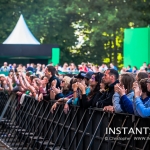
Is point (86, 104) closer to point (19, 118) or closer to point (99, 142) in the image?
point (99, 142)

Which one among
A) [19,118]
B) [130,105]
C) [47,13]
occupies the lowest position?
[19,118]

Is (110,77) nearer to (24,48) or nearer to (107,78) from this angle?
(107,78)

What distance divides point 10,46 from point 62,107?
41.4m

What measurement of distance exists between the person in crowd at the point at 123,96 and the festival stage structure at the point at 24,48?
4338 centimetres

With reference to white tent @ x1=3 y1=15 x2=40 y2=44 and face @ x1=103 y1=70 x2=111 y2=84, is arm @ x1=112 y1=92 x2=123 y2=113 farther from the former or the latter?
white tent @ x1=3 y1=15 x2=40 y2=44

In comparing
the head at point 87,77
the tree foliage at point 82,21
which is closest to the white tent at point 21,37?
the tree foliage at point 82,21

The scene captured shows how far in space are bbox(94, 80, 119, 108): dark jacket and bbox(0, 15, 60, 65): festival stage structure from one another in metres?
42.4

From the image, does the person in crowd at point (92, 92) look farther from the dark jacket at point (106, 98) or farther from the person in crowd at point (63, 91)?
the person in crowd at point (63, 91)

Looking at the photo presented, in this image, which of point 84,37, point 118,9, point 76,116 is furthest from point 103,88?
point 84,37

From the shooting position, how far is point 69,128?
1206 centimetres

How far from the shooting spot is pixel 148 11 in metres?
67.4

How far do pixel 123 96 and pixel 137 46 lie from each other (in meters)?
37.0

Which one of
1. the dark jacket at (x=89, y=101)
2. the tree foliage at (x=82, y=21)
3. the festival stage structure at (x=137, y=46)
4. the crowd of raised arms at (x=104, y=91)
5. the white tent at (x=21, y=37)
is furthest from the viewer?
the tree foliage at (x=82, y=21)

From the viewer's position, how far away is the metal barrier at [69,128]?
8.74 meters
